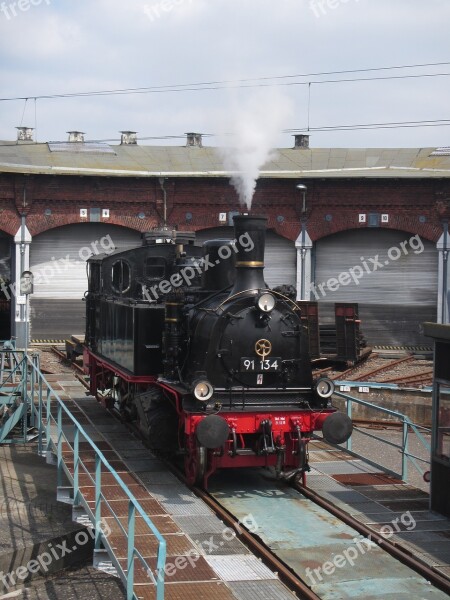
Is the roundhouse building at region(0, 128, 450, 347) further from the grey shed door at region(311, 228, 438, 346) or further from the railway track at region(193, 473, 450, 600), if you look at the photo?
the railway track at region(193, 473, 450, 600)

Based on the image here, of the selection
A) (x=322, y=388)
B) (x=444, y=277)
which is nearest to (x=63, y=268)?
(x=444, y=277)

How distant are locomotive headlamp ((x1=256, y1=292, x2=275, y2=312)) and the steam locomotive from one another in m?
0.01

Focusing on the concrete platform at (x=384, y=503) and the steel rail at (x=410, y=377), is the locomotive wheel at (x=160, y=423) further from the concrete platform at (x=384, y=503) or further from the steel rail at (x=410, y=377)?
the steel rail at (x=410, y=377)

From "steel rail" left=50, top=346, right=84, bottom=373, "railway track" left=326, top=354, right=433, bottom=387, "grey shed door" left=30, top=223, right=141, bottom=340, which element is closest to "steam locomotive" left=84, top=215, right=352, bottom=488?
"railway track" left=326, top=354, right=433, bottom=387

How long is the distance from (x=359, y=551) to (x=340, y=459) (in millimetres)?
4137

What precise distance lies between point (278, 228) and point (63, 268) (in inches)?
278

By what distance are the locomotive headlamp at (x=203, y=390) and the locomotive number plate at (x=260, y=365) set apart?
2.11 feet

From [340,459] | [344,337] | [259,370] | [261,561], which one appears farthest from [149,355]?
[344,337]

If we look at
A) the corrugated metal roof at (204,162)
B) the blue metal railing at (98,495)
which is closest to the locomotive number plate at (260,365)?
the blue metal railing at (98,495)

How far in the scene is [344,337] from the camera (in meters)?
22.1

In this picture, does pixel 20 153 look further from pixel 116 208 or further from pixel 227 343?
pixel 227 343

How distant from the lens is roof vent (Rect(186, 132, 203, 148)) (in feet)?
103

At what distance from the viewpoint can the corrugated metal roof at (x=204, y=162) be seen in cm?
2606

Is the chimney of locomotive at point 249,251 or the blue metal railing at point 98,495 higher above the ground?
the chimney of locomotive at point 249,251
